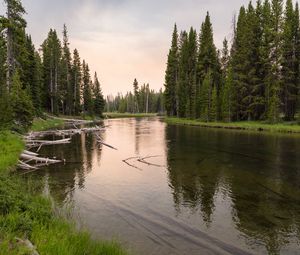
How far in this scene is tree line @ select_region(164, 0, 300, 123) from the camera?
4878cm

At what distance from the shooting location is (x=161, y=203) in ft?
39.8

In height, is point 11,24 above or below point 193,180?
above

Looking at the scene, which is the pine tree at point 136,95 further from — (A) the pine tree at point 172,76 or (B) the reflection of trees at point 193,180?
(B) the reflection of trees at point 193,180

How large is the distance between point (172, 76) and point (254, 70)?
30099 mm

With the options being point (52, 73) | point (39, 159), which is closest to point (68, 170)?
point (39, 159)

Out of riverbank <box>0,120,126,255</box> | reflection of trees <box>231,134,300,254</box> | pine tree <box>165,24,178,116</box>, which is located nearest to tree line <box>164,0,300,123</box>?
pine tree <box>165,24,178,116</box>

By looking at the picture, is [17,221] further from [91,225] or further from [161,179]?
[161,179]

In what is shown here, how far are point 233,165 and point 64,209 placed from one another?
1204 cm

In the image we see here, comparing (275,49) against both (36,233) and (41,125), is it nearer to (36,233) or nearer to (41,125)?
(41,125)

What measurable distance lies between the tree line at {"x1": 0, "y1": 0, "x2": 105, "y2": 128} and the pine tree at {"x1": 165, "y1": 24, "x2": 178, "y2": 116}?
20.6 meters

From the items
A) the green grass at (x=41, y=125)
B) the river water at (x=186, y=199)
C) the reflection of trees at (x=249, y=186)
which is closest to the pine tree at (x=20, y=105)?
the green grass at (x=41, y=125)

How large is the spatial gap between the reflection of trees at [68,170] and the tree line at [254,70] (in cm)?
3174

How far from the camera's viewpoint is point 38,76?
2304 inches

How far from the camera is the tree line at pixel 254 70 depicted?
160 ft
